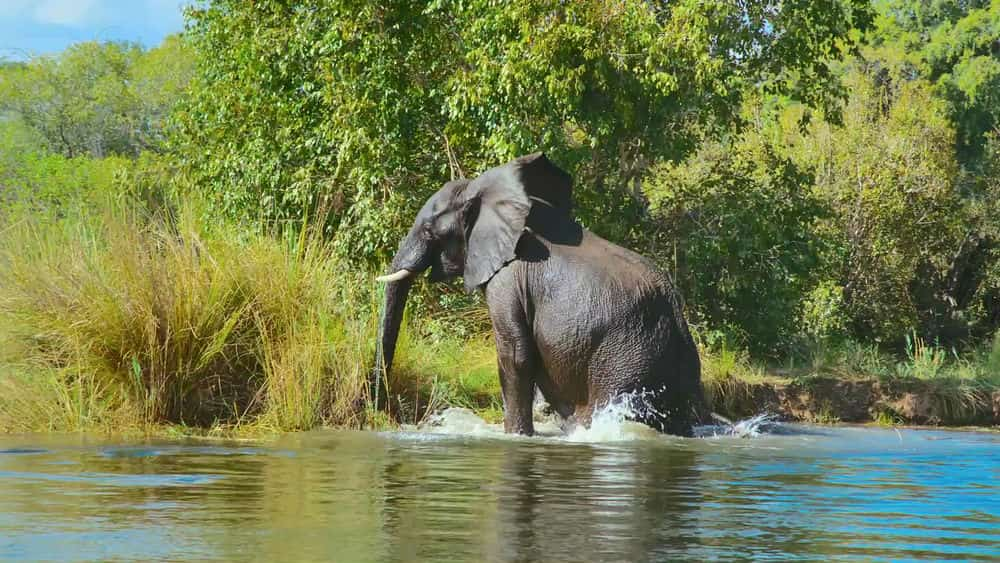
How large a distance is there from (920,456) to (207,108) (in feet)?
38.5

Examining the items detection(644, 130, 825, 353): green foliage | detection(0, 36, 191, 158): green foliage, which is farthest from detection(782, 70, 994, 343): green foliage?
detection(0, 36, 191, 158): green foliage

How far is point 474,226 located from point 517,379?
53.7 inches

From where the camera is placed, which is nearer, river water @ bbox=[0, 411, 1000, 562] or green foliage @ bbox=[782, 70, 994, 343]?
river water @ bbox=[0, 411, 1000, 562]

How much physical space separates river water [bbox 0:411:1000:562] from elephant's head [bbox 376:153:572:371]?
1.48 m

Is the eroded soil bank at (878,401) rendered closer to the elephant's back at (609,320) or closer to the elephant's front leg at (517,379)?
the elephant's back at (609,320)

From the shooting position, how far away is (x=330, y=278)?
1104 centimetres

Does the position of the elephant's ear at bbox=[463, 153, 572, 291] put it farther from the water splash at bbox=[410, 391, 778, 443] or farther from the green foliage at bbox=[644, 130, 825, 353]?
the green foliage at bbox=[644, 130, 825, 353]

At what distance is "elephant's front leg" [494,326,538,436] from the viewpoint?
10.2 metres

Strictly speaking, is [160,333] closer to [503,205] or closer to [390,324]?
[390,324]

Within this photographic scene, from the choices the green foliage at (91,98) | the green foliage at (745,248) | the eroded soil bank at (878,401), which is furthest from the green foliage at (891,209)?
the green foliage at (91,98)

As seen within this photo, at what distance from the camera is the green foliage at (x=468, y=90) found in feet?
44.8

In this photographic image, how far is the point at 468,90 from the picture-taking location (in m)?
13.9

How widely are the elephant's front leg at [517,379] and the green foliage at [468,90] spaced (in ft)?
11.5

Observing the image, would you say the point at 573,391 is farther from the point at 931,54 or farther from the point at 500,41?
the point at 931,54
